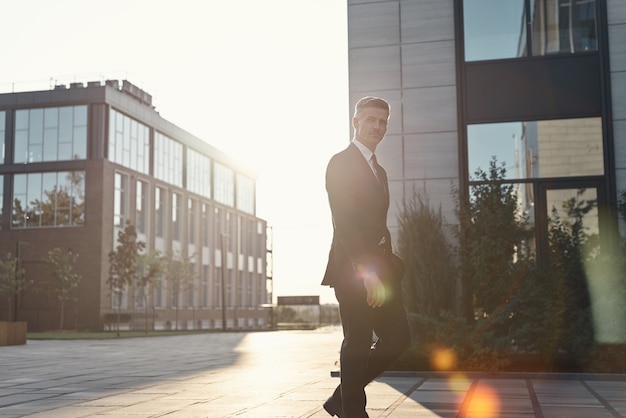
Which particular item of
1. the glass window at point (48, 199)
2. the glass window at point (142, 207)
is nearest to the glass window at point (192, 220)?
the glass window at point (142, 207)

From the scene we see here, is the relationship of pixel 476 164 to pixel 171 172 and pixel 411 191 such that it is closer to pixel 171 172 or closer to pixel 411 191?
pixel 411 191

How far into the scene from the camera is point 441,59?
12.3 meters

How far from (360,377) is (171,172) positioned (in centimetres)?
5436

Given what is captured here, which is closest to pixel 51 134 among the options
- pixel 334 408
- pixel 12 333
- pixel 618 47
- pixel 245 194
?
pixel 12 333

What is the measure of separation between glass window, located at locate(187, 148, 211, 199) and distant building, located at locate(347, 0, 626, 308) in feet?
164

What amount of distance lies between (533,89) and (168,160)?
156 ft

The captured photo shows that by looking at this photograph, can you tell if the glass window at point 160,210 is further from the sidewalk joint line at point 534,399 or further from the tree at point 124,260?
the sidewalk joint line at point 534,399

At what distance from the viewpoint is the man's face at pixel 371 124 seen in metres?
4.79

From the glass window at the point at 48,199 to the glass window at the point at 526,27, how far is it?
124ft

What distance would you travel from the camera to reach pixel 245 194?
246 ft

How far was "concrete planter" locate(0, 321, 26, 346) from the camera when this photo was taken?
21688mm

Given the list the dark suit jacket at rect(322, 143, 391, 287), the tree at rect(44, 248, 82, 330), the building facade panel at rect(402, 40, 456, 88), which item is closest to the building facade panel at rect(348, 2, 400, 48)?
A: the building facade panel at rect(402, 40, 456, 88)

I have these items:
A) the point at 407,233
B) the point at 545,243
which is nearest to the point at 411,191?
the point at 407,233

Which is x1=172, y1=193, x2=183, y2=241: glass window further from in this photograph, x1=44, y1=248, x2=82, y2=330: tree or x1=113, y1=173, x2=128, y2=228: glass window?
x1=44, y1=248, x2=82, y2=330: tree
